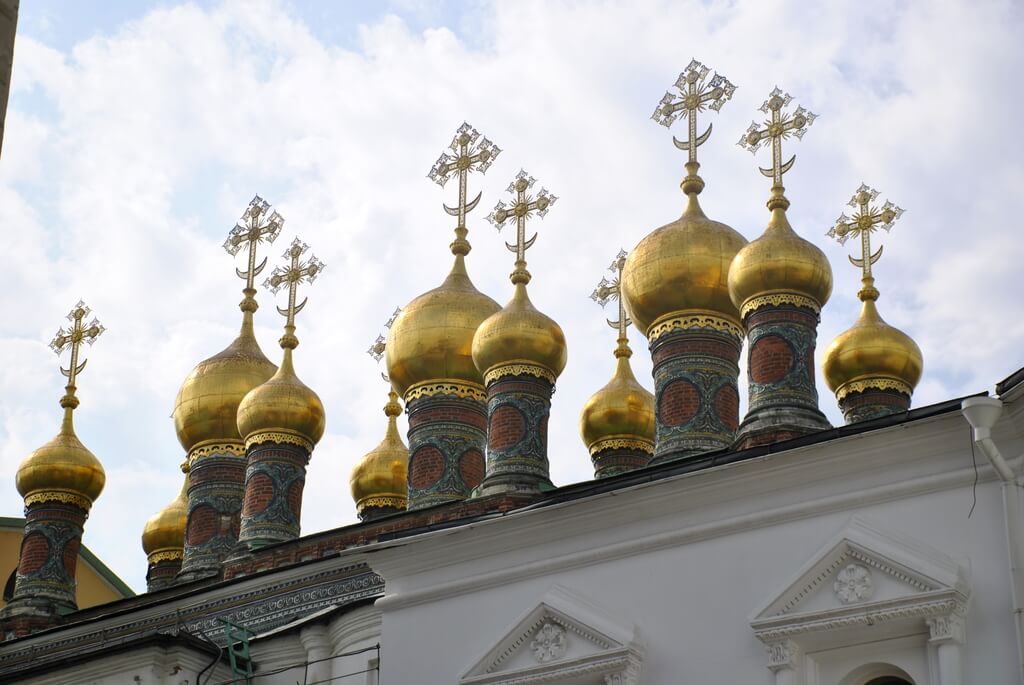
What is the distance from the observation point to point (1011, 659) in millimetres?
9727

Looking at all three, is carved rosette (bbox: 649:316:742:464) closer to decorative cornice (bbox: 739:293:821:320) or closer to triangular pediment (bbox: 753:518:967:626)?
decorative cornice (bbox: 739:293:821:320)

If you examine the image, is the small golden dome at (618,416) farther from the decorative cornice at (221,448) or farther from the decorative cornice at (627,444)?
the decorative cornice at (221,448)

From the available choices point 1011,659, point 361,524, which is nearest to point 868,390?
point 361,524

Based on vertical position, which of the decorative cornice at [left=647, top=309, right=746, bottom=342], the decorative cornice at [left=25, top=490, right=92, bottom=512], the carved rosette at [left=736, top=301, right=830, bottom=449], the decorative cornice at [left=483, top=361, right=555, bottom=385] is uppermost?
the decorative cornice at [left=25, top=490, right=92, bottom=512]

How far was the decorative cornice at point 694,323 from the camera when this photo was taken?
18.5 metres

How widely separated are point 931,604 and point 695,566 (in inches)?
61.1

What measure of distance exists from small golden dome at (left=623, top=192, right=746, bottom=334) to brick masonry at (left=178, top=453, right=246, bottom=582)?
5.66m

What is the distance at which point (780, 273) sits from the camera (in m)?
17.4

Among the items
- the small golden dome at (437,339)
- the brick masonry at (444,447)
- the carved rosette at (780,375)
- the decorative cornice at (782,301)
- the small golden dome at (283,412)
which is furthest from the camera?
the small golden dome at (283,412)

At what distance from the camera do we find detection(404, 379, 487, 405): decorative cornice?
790 inches

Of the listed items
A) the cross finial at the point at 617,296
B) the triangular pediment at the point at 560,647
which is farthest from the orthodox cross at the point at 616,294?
the triangular pediment at the point at 560,647

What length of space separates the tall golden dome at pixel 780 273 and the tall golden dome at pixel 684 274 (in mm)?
751

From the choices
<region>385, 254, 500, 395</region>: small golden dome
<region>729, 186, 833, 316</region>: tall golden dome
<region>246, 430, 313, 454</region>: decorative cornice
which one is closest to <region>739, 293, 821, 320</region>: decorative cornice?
<region>729, 186, 833, 316</region>: tall golden dome

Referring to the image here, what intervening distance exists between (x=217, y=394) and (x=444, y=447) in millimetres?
3868
